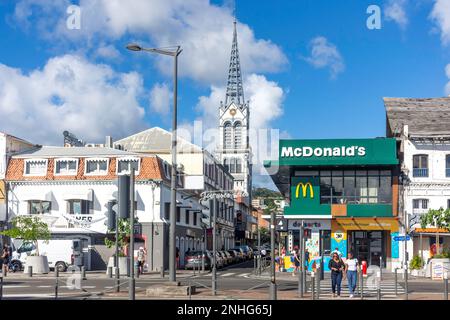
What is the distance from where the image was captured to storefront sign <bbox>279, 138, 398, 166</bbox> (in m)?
48.4

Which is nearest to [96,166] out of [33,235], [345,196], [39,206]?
[39,206]

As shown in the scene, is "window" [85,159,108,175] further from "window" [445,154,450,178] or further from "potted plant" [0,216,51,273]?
"window" [445,154,450,178]

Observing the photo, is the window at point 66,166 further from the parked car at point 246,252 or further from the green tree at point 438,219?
the parked car at point 246,252

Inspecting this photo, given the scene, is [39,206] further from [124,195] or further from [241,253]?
[124,195]

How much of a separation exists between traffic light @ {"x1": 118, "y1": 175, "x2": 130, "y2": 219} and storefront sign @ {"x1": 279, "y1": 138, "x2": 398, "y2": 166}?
27224 millimetres

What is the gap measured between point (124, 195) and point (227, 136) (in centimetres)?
13976

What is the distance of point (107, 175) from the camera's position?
5288 centimetres

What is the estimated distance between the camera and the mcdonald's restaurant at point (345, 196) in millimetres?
48625

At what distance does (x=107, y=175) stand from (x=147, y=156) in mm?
3216

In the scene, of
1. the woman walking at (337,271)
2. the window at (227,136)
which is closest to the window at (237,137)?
the window at (227,136)

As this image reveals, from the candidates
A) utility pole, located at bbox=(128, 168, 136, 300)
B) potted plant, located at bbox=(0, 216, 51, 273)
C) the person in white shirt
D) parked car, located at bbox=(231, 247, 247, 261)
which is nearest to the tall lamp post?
utility pole, located at bbox=(128, 168, 136, 300)

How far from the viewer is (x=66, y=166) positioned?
177ft
